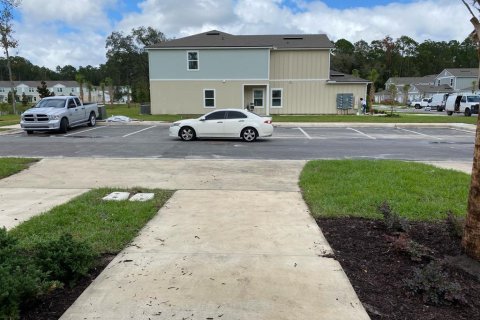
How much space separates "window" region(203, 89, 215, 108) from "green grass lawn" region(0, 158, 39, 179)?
22.3 m

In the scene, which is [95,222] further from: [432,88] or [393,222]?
[432,88]

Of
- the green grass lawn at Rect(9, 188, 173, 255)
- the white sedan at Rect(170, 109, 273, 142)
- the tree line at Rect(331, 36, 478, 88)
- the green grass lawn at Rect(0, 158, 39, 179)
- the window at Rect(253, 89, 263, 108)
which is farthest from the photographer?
the tree line at Rect(331, 36, 478, 88)

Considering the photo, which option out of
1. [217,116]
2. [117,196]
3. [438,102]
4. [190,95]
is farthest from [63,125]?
[438,102]

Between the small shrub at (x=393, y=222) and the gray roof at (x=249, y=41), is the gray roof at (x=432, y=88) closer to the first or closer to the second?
the gray roof at (x=249, y=41)

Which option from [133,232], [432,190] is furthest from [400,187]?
[133,232]

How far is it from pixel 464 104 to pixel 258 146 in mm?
31676

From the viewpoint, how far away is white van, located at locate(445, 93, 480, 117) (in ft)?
123

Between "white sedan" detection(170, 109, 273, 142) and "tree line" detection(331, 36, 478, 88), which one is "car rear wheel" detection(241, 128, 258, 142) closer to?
"white sedan" detection(170, 109, 273, 142)

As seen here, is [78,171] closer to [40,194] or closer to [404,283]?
[40,194]

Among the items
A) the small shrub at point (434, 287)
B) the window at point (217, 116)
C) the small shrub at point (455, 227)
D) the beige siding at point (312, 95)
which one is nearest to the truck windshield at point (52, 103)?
the window at point (217, 116)

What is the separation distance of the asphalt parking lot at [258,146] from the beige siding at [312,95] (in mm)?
13097

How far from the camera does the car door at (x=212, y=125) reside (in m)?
16.5

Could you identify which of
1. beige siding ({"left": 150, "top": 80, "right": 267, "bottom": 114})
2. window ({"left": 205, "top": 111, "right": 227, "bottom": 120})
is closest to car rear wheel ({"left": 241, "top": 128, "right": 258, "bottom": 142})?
window ({"left": 205, "top": 111, "right": 227, "bottom": 120})

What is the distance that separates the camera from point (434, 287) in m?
3.49
